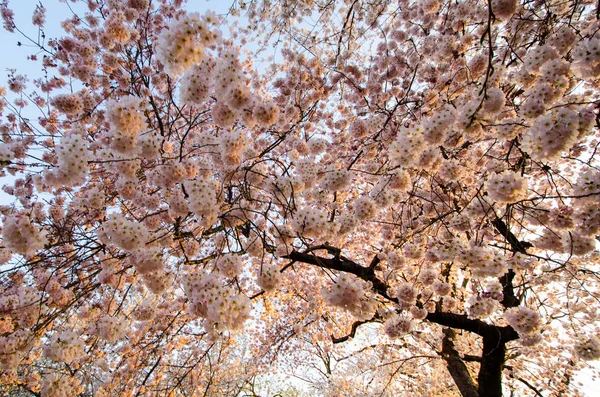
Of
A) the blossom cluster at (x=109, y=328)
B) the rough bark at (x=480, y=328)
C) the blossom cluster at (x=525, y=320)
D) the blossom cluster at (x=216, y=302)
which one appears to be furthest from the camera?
the rough bark at (x=480, y=328)

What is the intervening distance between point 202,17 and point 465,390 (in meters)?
7.91

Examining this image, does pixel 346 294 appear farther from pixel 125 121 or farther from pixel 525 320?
pixel 525 320

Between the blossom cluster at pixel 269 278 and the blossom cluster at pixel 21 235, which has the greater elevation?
the blossom cluster at pixel 269 278

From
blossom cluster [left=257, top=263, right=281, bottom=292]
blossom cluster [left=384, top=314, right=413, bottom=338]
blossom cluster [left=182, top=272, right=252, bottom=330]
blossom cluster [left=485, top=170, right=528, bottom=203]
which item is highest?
blossom cluster [left=485, top=170, right=528, bottom=203]

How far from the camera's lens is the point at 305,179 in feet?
11.0

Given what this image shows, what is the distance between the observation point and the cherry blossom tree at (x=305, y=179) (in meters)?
2.42

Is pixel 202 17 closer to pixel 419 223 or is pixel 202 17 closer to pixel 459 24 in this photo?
pixel 459 24

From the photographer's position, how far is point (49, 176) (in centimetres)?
241

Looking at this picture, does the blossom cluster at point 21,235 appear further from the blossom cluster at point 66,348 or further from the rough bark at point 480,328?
the rough bark at point 480,328

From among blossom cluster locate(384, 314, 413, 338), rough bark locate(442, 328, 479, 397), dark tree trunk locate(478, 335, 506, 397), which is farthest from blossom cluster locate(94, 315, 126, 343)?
rough bark locate(442, 328, 479, 397)

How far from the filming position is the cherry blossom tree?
2.42 m

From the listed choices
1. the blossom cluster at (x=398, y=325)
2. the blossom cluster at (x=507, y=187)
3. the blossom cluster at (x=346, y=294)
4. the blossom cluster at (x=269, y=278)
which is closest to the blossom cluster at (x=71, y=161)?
the blossom cluster at (x=269, y=278)

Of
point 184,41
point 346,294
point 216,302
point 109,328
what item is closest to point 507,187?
point 346,294

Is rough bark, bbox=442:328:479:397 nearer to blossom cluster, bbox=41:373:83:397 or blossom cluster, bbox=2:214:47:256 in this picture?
blossom cluster, bbox=41:373:83:397
